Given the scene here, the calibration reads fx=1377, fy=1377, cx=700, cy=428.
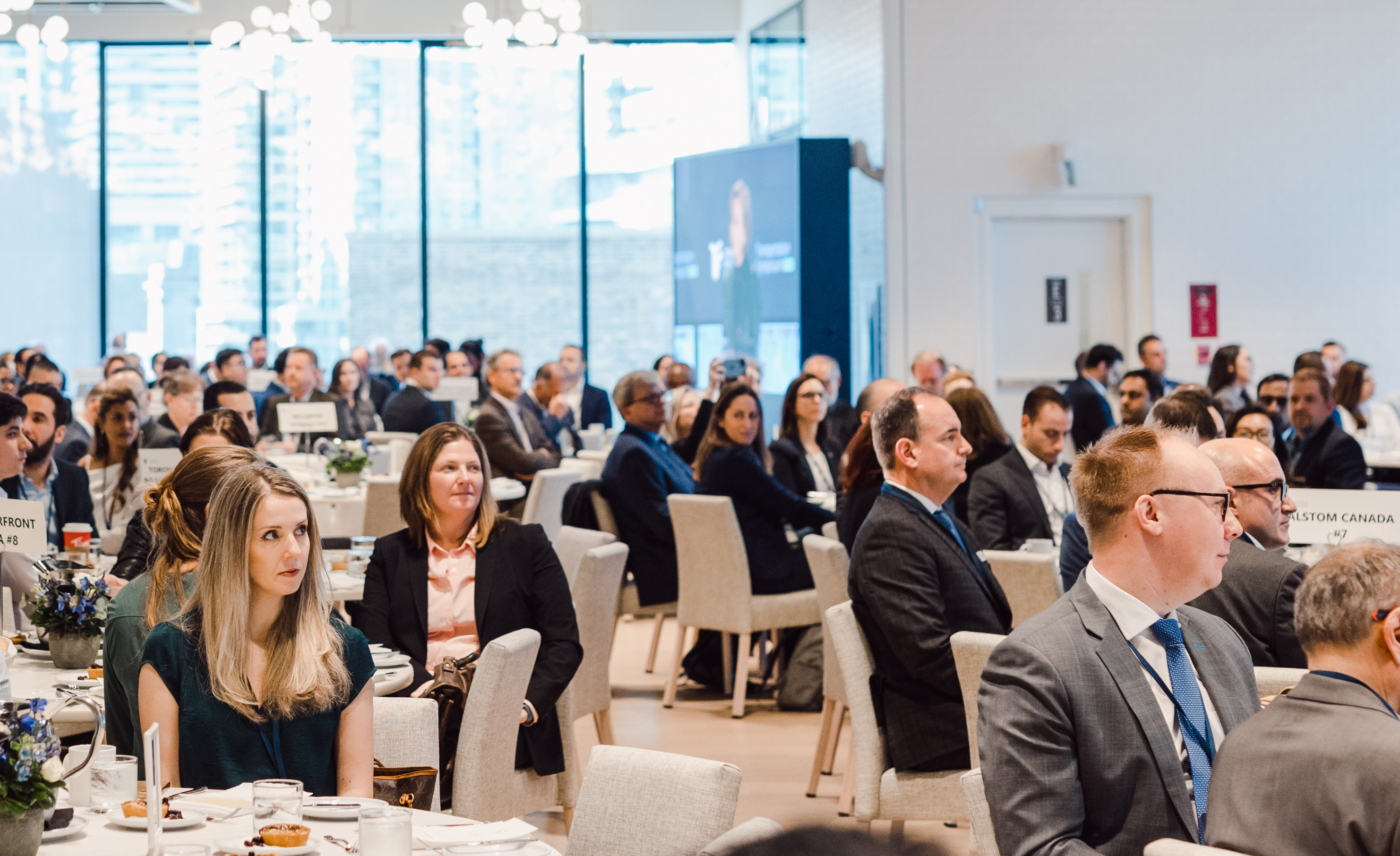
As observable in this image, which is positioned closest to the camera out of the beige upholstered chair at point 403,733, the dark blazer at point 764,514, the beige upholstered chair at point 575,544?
the beige upholstered chair at point 403,733

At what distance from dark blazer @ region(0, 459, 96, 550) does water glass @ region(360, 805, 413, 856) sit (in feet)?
12.9

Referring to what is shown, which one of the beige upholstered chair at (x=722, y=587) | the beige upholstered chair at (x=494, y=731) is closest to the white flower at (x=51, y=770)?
the beige upholstered chair at (x=494, y=731)

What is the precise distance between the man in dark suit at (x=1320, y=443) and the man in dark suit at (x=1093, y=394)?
1396 millimetres

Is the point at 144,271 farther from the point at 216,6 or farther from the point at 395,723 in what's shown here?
the point at 395,723

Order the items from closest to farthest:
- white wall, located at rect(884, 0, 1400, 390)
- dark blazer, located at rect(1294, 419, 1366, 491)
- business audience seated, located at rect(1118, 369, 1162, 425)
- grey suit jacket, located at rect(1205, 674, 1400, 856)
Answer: grey suit jacket, located at rect(1205, 674, 1400, 856), dark blazer, located at rect(1294, 419, 1366, 491), business audience seated, located at rect(1118, 369, 1162, 425), white wall, located at rect(884, 0, 1400, 390)

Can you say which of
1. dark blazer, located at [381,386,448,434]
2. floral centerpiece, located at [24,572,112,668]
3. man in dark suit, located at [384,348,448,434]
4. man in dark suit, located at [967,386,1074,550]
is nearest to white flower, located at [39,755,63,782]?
floral centerpiece, located at [24,572,112,668]

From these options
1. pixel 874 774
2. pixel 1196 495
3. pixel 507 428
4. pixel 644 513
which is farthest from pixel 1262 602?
pixel 507 428

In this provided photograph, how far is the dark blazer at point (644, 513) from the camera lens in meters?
6.66

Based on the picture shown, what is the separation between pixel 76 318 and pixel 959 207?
10368 mm

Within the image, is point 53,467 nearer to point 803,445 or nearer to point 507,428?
point 507,428

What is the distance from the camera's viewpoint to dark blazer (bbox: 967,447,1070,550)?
17.6ft

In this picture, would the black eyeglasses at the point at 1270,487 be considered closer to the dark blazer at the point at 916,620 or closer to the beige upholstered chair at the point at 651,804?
the dark blazer at the point at 916,620

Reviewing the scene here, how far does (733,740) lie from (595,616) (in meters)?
1.42

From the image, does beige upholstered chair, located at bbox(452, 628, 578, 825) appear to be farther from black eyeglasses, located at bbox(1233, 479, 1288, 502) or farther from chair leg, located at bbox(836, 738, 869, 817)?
black eyeglasses, located at bbox(1233, 479, 1288, 502)
